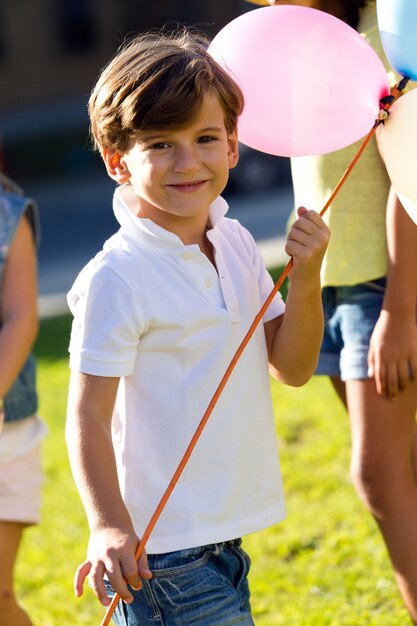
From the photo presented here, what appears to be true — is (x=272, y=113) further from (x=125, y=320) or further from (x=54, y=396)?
(x=54, y=396)

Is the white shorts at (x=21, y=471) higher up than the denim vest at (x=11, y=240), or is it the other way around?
the denim vest at (x=11, y=240)

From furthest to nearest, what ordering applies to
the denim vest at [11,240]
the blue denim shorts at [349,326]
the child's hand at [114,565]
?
the denim vest at [11,240] < the blue denim shorts at [349,326] < the child's hand at [114,565]

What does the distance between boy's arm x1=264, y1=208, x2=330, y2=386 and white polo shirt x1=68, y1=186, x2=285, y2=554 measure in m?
0.08

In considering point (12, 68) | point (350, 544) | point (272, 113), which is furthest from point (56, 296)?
point (12, 68)

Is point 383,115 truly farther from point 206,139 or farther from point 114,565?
point 114,565

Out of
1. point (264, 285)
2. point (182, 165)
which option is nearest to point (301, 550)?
point (264, 285)

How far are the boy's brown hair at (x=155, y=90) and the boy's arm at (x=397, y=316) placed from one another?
1.75 feet

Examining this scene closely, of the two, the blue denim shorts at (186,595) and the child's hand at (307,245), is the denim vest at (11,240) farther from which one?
the child's hand at (307,245)

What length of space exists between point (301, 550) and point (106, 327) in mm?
2086

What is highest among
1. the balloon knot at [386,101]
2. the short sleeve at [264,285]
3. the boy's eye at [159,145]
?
the boy's eye at [159,145]

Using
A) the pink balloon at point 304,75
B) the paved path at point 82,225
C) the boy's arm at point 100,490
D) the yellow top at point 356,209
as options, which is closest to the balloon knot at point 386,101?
the pink balloon at point 304,75

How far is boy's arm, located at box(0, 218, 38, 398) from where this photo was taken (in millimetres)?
3006

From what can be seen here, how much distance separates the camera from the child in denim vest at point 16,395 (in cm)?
299

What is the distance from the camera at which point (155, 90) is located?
7.11 feet
